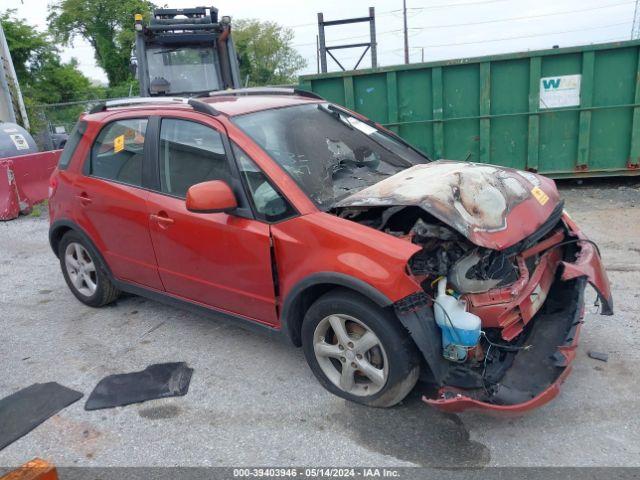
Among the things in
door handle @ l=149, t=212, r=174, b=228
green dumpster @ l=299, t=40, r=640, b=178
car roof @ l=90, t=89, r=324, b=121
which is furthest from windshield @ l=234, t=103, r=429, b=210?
green dumpster @ l=299, t=40, r=640, b=178

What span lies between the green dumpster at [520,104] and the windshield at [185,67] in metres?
1.91

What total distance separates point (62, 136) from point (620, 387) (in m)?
18.9

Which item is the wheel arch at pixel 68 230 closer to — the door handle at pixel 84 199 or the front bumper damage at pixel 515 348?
the door handle at pixel 84 199

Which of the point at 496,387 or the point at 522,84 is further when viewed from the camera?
the point at 522,84

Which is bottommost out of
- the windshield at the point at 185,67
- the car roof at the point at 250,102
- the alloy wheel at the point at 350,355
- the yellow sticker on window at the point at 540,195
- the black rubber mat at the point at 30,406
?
the black rubber mat at the point at 30,406

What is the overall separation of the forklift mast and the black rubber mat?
243 inches

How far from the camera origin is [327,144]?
3.84 meters

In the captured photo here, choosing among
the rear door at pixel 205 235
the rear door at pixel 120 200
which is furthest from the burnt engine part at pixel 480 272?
the rear door at pixel 120 200

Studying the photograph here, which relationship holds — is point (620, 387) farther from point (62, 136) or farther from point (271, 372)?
point (62, 136)

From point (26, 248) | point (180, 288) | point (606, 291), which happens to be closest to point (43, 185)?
point (26, 248)

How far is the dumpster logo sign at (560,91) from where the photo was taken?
25.5ft

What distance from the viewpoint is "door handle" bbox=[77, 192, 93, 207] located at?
4441 millimetres

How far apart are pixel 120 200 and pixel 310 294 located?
6.02 ft

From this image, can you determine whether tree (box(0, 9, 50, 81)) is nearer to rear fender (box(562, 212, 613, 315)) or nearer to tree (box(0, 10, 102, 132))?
tree (box(0, 10, 102, 132))
